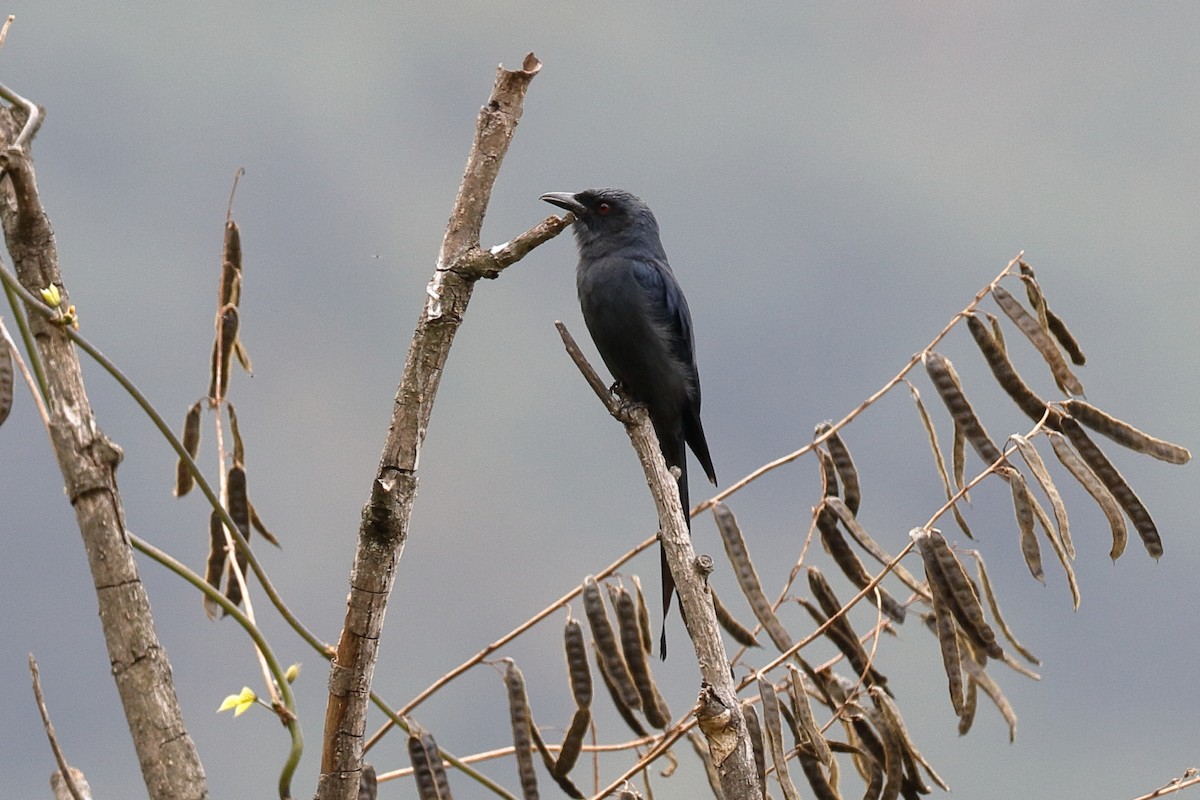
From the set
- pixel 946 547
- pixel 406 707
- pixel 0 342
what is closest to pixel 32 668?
pixel 0 342

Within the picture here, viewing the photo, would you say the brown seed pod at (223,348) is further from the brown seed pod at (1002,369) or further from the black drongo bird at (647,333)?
the brown seed pod at (1002,369)

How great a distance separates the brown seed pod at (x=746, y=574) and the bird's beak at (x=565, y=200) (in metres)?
2.07

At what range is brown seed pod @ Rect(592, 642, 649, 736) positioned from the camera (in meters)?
3.03

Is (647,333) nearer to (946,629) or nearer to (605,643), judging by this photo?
(605,643)

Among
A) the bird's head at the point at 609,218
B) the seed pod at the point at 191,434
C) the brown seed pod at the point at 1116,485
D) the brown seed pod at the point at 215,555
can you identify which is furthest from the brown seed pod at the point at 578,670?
the bird's head at the point at 609,218

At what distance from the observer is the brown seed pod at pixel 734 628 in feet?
10.4

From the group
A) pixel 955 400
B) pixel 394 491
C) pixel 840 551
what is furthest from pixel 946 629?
pixel 394 491

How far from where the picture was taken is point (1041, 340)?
316 centimetres

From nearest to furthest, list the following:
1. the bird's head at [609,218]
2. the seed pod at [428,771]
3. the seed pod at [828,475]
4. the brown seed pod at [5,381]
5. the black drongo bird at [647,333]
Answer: the brown seed pod at [5,381] < the seed pod at [428,771] < the seed pod at [828,475] < the black drongo bird at [647,333] < the bird's head at [609,218]

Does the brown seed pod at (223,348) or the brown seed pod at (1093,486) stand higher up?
the brown seed pod at (223,348)

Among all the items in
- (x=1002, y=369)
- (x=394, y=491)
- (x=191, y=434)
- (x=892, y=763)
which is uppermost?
(x=191, y=434)

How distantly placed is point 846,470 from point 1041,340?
0.60 metres

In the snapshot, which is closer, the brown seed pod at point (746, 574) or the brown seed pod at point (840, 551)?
the brown seed pod at point (746, 574)

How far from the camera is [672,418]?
15.1 ft
